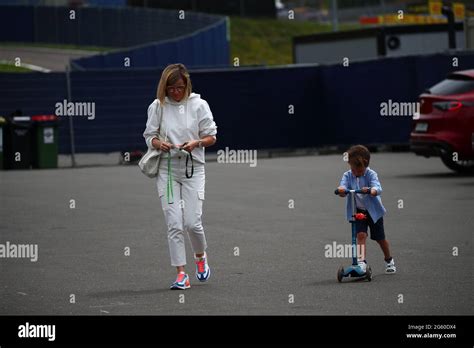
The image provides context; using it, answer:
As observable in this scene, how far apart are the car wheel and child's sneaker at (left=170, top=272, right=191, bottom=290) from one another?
1201 centimetres

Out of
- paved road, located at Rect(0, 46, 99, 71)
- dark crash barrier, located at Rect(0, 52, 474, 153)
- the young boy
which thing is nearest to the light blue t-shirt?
the young boy

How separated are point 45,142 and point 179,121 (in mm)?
17910

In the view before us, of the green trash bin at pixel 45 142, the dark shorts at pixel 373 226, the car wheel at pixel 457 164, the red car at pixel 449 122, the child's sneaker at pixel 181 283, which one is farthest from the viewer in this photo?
the green trash bin at pixel 45 142

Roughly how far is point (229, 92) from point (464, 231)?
17556 millimetres

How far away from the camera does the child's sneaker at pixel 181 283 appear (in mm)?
10312

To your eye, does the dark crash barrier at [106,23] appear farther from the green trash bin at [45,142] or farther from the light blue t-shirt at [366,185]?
the light blue t-shirt at [366,185]

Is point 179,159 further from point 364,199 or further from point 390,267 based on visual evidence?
point 390,267

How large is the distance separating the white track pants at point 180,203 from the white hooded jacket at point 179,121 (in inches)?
4.9

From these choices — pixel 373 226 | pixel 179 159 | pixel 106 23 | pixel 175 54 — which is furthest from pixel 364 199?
pixel 106 23

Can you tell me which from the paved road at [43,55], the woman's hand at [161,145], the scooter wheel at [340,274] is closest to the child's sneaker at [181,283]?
the woman's hand at [161,145]

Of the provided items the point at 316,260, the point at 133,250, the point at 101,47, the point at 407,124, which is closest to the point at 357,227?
the point at 316,260

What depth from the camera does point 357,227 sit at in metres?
10.9

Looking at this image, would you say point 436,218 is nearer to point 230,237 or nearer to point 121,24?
point 230,237

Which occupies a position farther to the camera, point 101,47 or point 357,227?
point 101,47
